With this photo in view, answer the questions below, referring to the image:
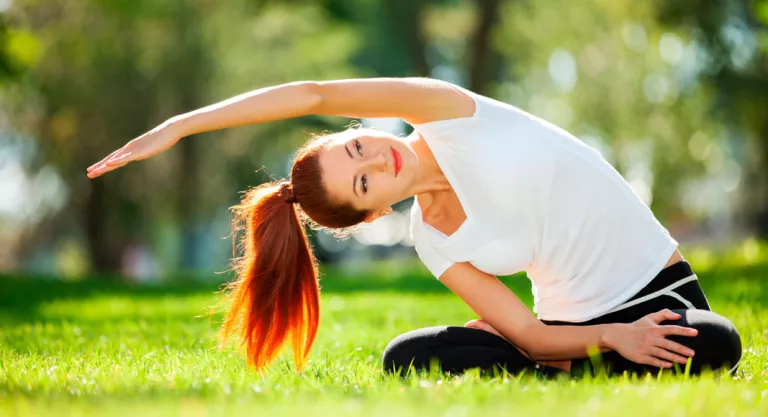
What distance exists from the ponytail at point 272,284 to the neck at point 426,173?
620mm

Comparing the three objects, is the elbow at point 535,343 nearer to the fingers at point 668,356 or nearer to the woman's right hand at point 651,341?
the woman's right hand at point 651,341

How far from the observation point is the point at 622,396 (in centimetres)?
298

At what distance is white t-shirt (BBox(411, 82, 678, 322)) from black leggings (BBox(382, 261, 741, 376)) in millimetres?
80

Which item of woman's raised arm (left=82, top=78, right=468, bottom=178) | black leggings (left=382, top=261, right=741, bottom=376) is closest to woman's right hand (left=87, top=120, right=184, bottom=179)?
woman's raised arm (left=82, top=78, right=468, bottom=178)

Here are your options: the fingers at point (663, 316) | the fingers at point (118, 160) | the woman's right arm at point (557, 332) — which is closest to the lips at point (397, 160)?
the woman's right arm at point (557, 332)

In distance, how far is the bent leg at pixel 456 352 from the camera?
13.6 feet

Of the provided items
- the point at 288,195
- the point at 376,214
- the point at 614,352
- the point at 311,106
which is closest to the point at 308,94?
the point at 311,106

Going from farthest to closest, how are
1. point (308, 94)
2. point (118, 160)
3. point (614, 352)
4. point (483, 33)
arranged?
point (483, 33) < point (614, 352) < point (308, 94) < point (118, 160)

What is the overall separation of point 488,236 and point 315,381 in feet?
3.36

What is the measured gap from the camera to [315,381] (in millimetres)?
3729

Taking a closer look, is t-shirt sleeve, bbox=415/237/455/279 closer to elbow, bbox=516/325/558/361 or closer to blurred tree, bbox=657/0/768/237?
elbow, bbox=516/325/558/361

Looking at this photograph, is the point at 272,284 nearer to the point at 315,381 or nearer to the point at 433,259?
the point at 315,381

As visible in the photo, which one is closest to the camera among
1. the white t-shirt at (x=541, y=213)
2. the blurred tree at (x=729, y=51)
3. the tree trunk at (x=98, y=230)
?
the white t-shirt at (x=541, y=213)

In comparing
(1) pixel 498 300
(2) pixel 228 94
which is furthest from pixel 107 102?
(1) pixel 498 300
